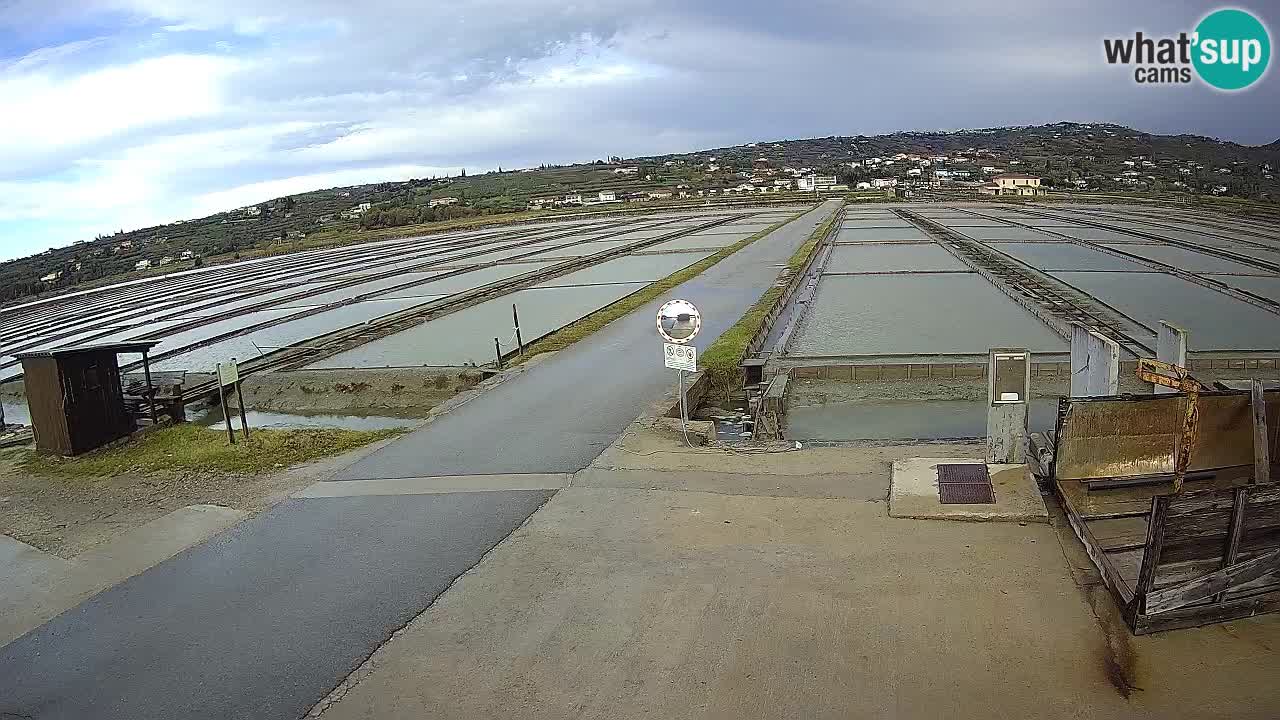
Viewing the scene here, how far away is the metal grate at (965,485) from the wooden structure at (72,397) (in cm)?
988

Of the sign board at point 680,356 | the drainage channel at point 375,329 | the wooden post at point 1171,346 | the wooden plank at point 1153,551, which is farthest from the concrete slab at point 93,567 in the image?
the wooden post at point 1171,346

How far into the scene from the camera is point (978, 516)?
5.99m

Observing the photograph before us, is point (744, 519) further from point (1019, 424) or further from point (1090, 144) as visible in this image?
point (1090, 144)

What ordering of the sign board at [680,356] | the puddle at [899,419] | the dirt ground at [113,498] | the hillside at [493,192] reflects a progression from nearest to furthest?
the dirt ground at [113,498], the sign board at [680,356], the puddle at [899,419], the hillside at [493,192]

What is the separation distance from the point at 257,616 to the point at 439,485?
7.96ft

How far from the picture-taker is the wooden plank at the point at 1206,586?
4.47 meters

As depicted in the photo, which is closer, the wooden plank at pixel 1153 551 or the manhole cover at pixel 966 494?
the wooden plank at pixel 1153 551

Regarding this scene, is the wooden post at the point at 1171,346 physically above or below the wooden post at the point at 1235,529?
above

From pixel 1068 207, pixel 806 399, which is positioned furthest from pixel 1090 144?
pixel 806 399

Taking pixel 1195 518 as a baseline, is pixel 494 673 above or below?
below

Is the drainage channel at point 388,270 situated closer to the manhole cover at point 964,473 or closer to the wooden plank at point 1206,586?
the manhole cover at point 964,473

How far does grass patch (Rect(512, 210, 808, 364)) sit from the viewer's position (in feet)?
49.2

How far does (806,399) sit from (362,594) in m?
7.94

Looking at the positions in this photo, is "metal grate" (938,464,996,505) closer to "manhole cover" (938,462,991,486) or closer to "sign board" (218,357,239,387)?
"manhole cover" (938,462,991,486)
